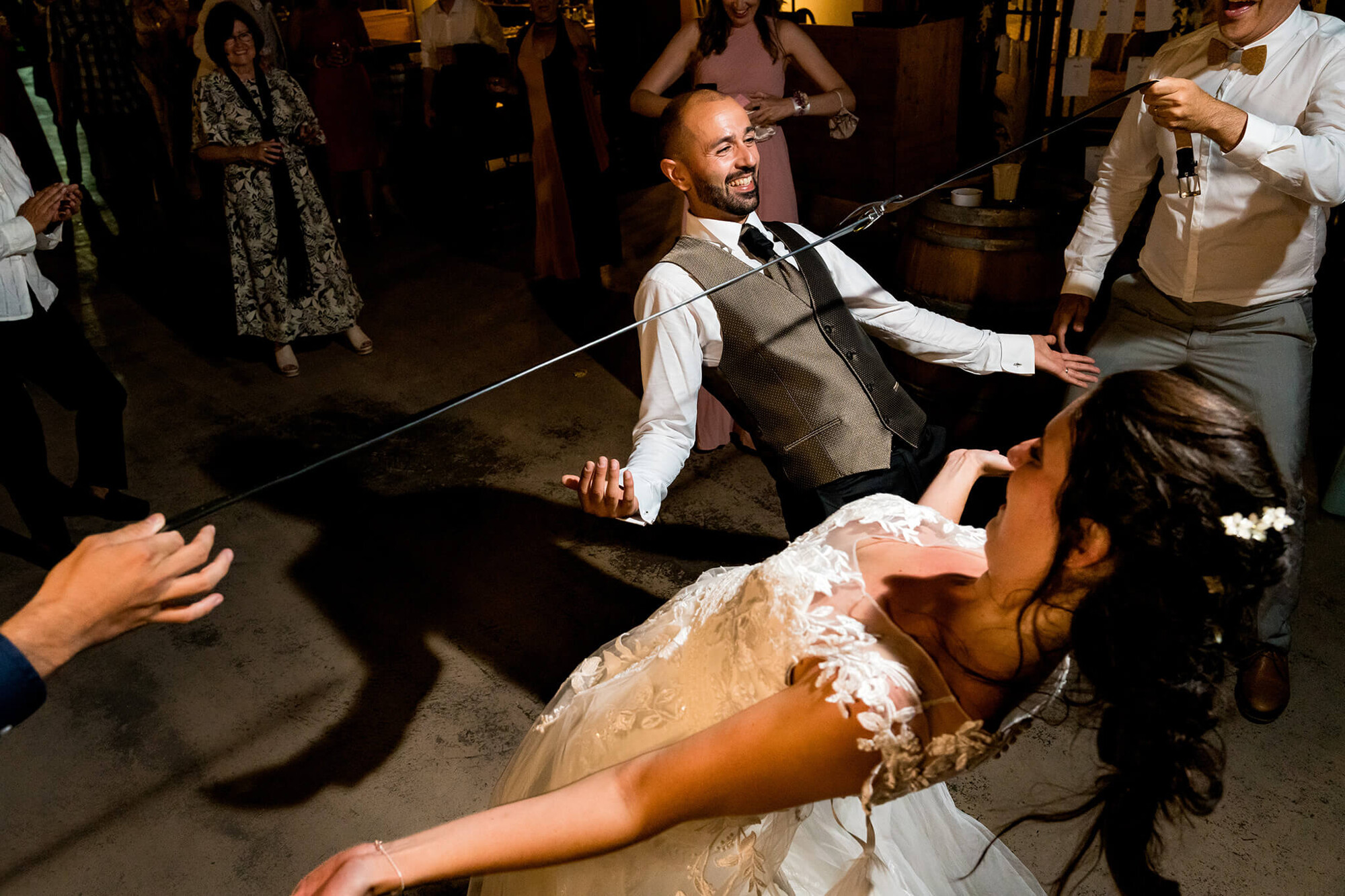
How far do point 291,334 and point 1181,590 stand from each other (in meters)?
4.18

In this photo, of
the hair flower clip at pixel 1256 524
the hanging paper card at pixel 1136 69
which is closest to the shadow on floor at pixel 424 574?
the hair flower clip at pixel 1256 524

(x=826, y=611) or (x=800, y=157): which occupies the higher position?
(x=826, y=611)

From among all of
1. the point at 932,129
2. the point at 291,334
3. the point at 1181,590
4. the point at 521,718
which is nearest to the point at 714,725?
the point at 1181,590

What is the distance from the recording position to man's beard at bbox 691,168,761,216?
83.1 inches

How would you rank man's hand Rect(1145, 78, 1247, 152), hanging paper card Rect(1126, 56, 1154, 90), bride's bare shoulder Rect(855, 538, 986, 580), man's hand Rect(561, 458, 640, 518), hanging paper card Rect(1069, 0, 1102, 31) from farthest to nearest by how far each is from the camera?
hanging paper card Rect(1069, 0, 1102, 31), hanging paper card Rect(1126, 56, 1154, 90), man's hand Rect(1145, 78, 1247, 152), man's hand Rect(561, 458, 640, 518), bride's bare shoulder Rect(855, 538, 986, 580)

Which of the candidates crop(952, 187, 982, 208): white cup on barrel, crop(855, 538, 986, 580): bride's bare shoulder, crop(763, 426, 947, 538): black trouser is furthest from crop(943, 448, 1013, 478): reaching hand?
crop(952, 187, 982, 208): white cup on barrel

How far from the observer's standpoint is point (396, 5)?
42.5ft

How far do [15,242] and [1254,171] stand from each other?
128 inches

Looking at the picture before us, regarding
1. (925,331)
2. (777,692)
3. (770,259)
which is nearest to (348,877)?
(777,692)

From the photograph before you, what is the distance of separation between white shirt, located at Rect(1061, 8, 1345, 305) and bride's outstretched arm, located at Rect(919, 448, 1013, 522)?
0.88 metres

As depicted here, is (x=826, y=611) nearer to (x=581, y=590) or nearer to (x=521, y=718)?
(x=521, y=718)

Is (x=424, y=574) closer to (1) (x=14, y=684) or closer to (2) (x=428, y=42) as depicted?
(1) (x=14, y=684)

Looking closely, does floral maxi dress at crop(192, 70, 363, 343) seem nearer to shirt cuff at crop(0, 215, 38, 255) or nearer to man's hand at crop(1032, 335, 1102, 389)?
shirt cuff at crop(0, 215, 38, 255)

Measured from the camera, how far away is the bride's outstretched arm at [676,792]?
1.07 metres
